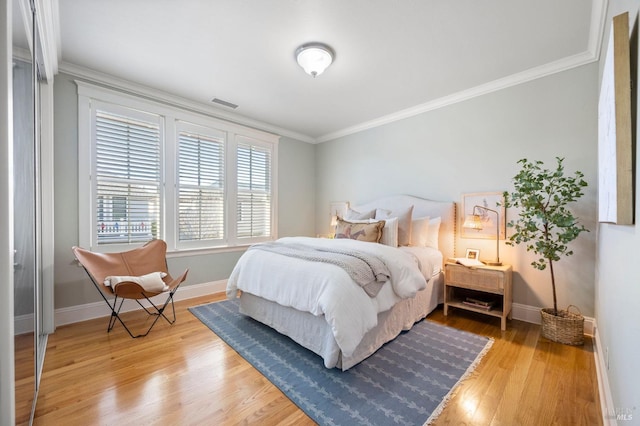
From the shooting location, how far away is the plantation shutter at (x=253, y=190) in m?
4.12

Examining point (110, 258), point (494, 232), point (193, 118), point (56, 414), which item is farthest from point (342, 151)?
point (56, 414)

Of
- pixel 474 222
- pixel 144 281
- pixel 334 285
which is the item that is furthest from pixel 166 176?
pixel 474 222

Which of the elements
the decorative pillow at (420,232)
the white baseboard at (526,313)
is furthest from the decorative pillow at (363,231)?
the white baseboard at (526,313)

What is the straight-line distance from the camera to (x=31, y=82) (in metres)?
1.69

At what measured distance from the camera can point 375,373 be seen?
1.88 m

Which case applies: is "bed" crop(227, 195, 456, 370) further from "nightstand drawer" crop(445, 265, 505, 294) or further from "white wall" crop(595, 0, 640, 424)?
"white wall" crop(595, 0, 640, 424)

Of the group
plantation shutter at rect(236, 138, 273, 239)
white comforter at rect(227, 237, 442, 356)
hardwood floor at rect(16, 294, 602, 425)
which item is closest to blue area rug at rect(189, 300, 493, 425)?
hardwood floor at rect(16, 294, 602, 425)

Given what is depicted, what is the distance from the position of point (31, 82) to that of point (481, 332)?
397cm

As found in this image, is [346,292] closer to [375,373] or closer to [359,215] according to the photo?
[375,373]

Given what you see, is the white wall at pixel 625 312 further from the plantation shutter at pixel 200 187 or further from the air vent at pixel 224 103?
the plantation shutter at pixel 200 187

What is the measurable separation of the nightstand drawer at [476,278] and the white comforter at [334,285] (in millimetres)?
196

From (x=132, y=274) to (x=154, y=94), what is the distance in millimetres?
2112

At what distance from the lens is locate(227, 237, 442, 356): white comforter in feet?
5.98

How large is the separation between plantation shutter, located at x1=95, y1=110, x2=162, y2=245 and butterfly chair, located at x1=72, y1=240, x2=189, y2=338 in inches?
12.6
